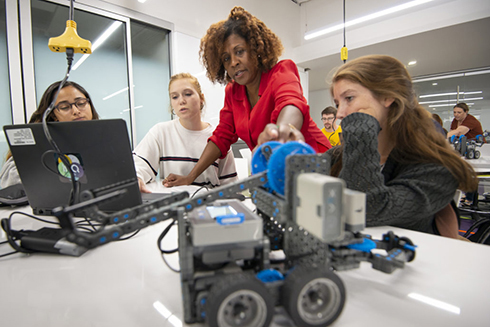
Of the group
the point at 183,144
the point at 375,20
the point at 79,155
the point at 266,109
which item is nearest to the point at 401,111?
the point at 266,109

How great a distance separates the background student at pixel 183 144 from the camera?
1668mm

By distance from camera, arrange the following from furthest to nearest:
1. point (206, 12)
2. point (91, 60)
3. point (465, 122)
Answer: point (465, 122) < point (206, 12) < point (91, 60)

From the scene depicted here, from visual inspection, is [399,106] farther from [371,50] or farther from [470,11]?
[371,50]

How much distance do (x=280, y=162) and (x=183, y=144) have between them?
4.48 ft

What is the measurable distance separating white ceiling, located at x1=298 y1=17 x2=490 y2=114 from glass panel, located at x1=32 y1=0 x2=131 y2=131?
270 centimetres

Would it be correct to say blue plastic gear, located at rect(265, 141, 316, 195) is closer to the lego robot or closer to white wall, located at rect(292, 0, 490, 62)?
the lego robot

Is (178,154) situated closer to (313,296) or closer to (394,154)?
(394,154)

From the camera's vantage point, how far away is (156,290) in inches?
18.9

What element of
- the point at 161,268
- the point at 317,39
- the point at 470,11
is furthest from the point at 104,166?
the point at 317,39

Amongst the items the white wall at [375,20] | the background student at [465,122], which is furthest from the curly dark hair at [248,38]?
the background student at [465,122]

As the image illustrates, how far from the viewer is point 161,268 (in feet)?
1.84

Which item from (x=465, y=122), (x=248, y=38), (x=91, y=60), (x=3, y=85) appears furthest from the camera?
(x=465, y=122)

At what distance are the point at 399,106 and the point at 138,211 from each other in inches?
31.9

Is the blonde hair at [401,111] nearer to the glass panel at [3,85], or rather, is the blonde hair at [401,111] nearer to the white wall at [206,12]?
the glass panel at [3,85]
